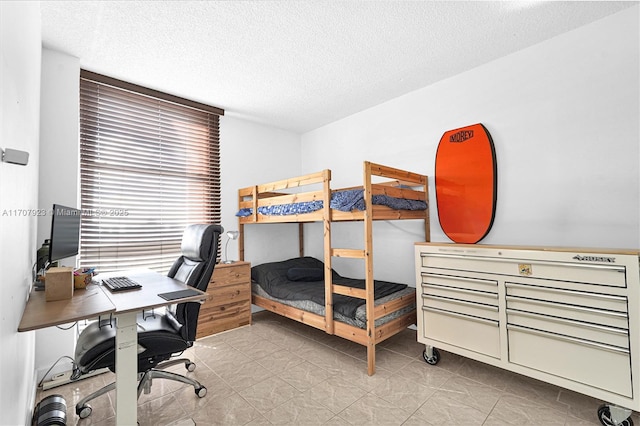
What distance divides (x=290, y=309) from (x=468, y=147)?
2361 mm

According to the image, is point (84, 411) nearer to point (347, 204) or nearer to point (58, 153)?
point (58, 153)

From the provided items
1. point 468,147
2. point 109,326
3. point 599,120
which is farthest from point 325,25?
point 109,326

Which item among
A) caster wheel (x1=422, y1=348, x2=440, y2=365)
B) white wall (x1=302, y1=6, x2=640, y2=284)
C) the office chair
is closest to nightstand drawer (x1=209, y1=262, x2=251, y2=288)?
the office chair

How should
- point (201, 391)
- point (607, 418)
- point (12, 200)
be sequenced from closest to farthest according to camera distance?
point (12, 200) → point (607, 418) → point (201, 391)

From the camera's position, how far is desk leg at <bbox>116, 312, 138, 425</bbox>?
144 cm

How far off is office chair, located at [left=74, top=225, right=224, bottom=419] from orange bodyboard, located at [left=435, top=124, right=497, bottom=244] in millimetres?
2163

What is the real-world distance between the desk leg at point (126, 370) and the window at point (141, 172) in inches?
68.3

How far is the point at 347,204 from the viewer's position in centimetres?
241

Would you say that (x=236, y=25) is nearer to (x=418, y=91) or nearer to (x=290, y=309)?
(x=418, y=91)

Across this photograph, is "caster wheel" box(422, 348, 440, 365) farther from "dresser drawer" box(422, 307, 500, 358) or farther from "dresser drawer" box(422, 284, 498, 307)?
"dresser drawer" box(422, 284, 498, 307)

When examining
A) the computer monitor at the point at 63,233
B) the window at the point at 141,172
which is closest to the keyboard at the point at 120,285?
the computer monitor at the point at 63,233

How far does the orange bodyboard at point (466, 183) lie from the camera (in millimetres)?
2633

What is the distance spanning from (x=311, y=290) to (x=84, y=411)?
6.23 feet

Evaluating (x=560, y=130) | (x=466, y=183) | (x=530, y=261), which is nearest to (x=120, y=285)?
(x=530, y=261)
